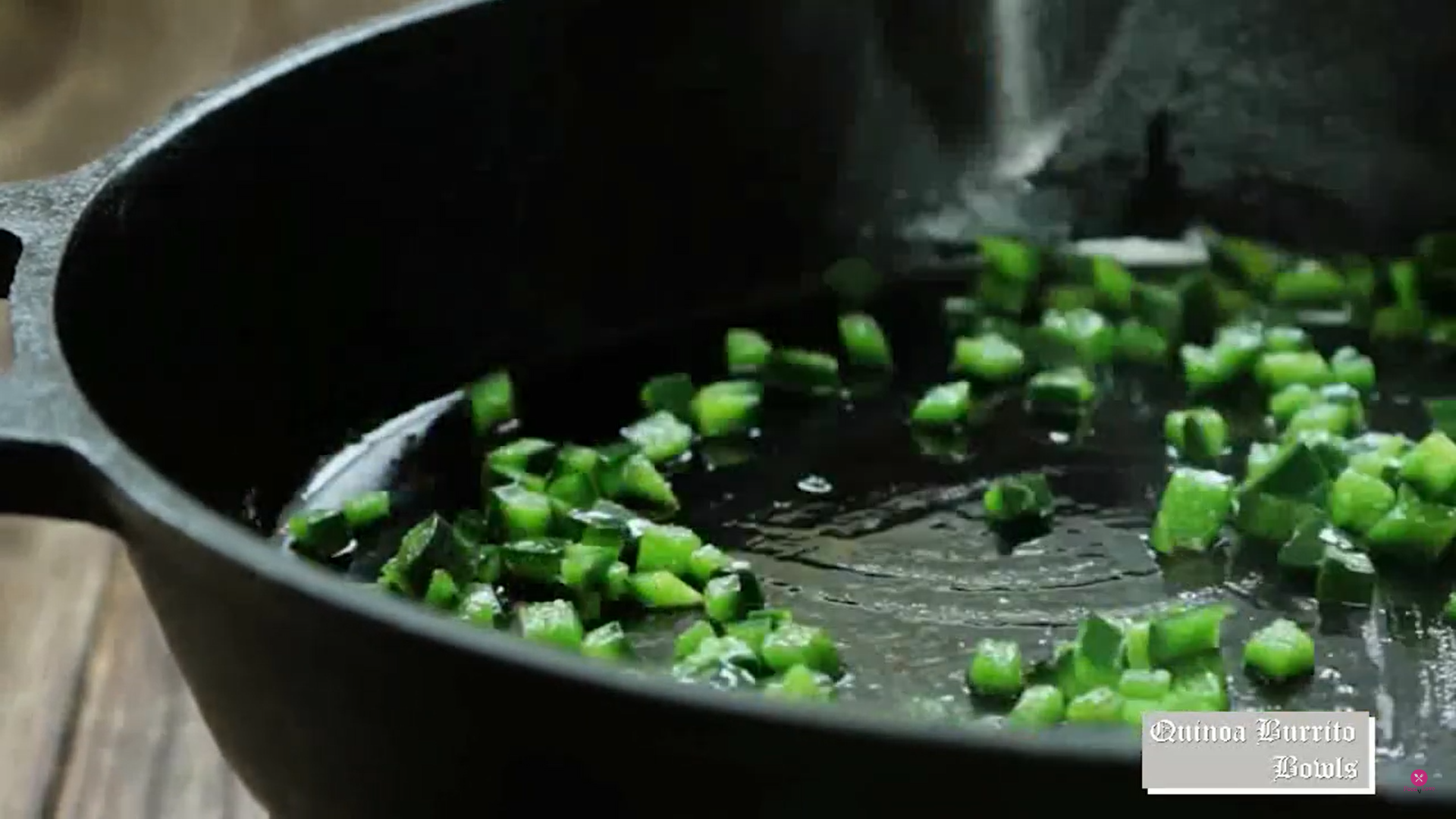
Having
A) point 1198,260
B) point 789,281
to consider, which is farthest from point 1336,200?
point 789,281

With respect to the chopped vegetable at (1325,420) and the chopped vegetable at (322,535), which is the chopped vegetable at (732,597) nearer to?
the chopped vegetable at (322,535)

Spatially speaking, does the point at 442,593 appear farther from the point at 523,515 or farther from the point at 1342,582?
the point at 1342,582

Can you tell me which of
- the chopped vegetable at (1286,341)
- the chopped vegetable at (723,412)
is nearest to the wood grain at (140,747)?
the chopped vegetable at (723,412)

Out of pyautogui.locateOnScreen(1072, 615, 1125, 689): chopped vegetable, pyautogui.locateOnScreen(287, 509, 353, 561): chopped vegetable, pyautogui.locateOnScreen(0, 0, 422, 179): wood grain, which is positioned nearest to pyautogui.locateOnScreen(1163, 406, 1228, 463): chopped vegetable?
pyautogui.locateOnScreen(1072, 615, 1125, 689): chopped vegetable

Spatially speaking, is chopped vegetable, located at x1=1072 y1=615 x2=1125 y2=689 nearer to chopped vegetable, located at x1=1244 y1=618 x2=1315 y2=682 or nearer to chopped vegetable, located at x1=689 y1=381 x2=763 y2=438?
chopped vegetable, located at x1=1244 y1=618 x2=1315 y2=682

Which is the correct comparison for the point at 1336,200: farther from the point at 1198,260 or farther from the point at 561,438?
the point at 561,438
